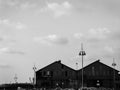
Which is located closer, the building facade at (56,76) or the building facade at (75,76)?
the building facade at (75,76)

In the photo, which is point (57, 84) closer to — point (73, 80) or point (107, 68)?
point (73, 80)

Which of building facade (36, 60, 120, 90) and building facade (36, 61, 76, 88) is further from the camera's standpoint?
building facade (36, 61, 76, 88)

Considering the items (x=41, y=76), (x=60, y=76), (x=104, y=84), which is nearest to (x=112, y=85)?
(x=104, y=84)

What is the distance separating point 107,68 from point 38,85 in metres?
24.9

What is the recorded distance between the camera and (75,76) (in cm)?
9256

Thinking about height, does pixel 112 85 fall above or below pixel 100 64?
below

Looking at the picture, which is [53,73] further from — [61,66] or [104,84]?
[104,84]

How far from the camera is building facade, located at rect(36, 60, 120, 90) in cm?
9019

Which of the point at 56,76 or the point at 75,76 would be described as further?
the point at 56,76

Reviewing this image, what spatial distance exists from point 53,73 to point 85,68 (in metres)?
11.5

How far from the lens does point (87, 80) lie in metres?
90.8

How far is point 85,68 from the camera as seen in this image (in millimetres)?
91812

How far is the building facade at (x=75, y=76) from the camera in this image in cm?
9019

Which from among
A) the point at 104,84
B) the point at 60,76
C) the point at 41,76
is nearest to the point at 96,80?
the point at 104,84
